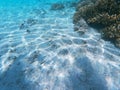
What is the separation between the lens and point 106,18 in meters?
8.69

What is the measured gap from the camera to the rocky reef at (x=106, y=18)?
7.95 metres

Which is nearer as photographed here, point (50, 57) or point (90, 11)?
point (50, 57)

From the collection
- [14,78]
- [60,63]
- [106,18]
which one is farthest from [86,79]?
[106,18]

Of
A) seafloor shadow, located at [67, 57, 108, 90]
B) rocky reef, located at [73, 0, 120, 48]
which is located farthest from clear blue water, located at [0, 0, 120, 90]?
rocky reef, located at [73, 0, 120, 48]

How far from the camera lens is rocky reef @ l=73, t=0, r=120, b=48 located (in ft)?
26.1

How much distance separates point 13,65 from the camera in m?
6.62

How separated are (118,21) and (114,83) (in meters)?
4.26

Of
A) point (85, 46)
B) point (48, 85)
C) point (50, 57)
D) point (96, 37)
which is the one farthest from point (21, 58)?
point (96, 37)

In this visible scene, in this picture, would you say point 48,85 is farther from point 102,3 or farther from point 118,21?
point 102,3

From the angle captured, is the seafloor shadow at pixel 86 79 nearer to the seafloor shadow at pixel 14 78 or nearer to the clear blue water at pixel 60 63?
the clear blue water at pixel 60 63

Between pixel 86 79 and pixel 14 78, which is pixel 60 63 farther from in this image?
pixel 14 78

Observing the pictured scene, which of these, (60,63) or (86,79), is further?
(60,63)

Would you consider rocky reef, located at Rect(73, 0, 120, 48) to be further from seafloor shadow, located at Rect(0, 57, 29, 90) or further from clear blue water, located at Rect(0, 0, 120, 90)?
seafloor shadow, located at Rect(0, 57, 29, 90)

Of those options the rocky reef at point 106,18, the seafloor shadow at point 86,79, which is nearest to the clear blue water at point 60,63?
the seafloor shadow at point 86,79
